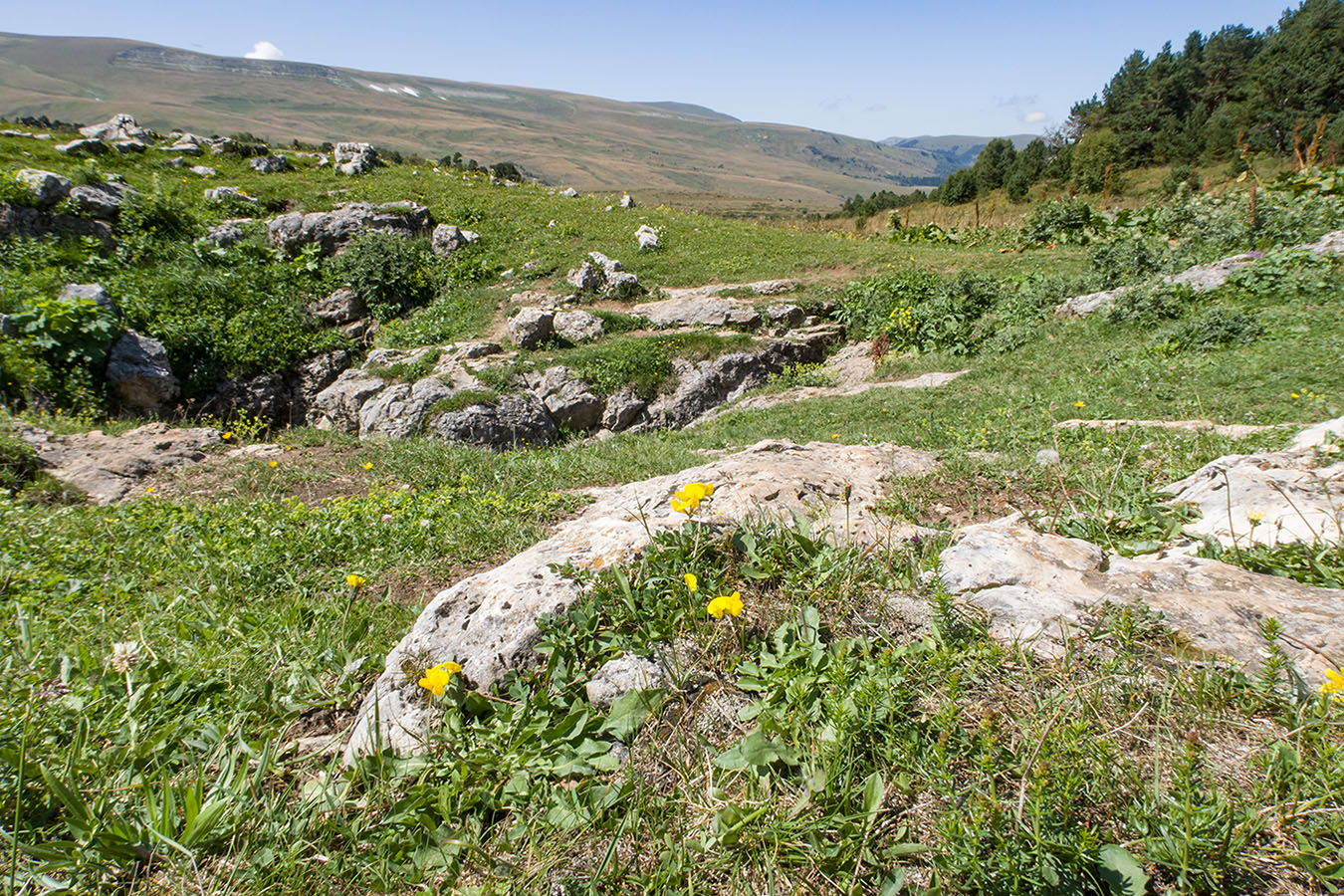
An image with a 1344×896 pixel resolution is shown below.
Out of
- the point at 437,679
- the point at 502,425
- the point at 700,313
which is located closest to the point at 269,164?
the point at 700,313

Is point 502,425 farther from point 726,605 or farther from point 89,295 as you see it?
point 726,605

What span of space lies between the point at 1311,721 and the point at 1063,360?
32.0 ft

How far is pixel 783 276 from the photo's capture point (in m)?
15.8

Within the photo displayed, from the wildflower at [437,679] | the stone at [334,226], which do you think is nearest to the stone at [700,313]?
the stone at [334,226]

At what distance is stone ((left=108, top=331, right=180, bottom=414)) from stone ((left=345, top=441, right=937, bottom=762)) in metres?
9.89

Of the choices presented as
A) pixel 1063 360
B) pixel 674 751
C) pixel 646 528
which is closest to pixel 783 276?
pixel 1063 360

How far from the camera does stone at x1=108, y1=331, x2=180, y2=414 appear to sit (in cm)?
1012

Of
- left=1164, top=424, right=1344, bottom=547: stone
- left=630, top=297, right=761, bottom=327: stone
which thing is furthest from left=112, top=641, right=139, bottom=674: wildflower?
left=630, top=297, right=761, bottom=327: stone

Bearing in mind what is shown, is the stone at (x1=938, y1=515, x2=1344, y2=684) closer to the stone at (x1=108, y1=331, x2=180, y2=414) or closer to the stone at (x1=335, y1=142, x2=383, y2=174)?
the stone at (x1=108, y1=331, x2=180, y2=414)

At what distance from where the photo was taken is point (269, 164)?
64.9 ft

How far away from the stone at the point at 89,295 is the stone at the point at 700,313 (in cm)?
950

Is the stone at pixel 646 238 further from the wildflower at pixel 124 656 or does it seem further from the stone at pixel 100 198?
the wildflower at pixel 124 656

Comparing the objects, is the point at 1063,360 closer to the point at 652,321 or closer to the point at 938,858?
the point at 652,321

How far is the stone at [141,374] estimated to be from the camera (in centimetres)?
1012
